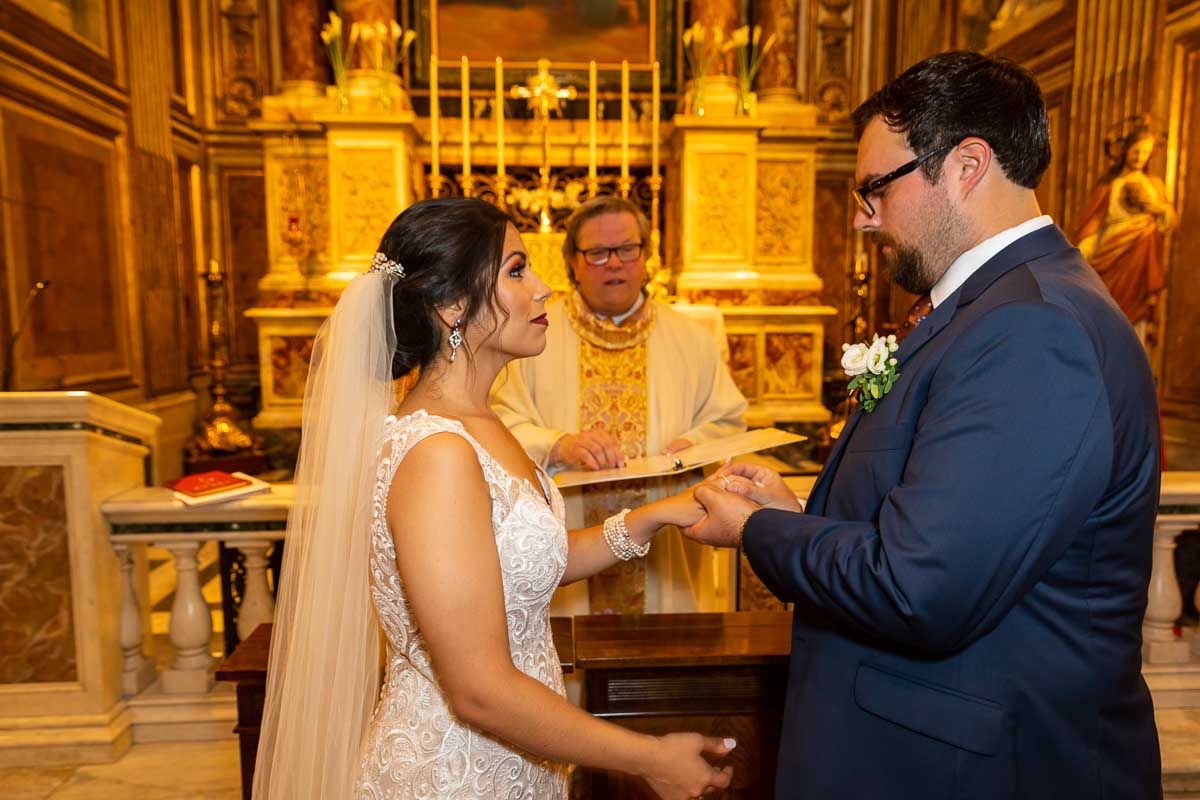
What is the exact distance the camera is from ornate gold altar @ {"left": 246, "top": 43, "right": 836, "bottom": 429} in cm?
767

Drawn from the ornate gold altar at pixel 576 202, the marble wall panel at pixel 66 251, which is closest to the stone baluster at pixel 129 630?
the marble wall panel at pixel 66 251

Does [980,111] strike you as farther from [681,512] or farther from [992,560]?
[681,512]

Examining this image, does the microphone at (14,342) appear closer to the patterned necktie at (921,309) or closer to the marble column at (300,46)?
the marble column at (300,46)

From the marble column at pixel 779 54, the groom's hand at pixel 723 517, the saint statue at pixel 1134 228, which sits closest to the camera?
the groom's hand at pixel 723 517

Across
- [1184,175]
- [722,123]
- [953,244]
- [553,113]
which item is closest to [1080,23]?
[1184,175]

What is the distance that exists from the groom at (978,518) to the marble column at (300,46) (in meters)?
8.14

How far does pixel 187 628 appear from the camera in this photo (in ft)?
10.5

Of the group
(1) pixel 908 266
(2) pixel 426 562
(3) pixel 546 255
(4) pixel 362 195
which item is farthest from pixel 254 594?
(4) pixel 362 195

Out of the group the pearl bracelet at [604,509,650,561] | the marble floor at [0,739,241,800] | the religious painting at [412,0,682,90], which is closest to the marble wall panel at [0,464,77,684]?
the marble floor at [0,739,241,800]

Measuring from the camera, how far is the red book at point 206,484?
3.14 meters

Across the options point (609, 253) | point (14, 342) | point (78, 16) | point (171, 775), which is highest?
point (78, 16)

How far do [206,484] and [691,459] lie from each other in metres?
2.00

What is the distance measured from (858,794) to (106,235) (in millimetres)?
8041

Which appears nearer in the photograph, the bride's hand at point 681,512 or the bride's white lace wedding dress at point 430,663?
the bride's white lace wedding dress at point 430,663
